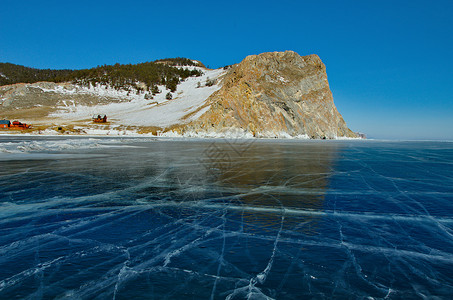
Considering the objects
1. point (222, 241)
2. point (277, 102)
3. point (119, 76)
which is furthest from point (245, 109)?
point (119, 76)

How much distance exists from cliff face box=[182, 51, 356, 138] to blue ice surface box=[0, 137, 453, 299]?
59.9 metres

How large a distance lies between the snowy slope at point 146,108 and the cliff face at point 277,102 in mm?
14625

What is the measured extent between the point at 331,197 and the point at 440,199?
440 cm

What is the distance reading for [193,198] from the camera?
33.6 feet

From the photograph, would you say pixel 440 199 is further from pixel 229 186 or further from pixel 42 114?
pixel 42 114

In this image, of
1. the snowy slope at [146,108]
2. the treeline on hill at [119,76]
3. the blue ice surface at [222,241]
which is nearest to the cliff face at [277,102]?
the snowy slope at [146,108]

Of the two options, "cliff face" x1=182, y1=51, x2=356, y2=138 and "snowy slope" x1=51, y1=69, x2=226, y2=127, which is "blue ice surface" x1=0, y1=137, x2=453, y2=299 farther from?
"snowy slope" x1=51, y1=69, x2=226, y2=127

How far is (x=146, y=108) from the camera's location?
112250 millimetres

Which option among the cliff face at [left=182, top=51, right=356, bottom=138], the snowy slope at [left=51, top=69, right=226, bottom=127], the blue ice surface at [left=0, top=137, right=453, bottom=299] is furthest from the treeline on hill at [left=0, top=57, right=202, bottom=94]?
the blue ice surface at [left=0, top=137, right=453, bottom=299]

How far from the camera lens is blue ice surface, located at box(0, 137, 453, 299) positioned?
4.39 m

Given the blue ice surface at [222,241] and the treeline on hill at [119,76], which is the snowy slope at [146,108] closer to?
the treeline on hill at [119,76]

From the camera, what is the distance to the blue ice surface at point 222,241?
14.4 ft

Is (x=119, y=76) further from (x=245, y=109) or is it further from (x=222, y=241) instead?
(x=222, y=241)

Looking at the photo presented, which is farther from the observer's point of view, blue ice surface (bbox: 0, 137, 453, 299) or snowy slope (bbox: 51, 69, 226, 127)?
snowy slope (bbox: 51, 69, 226, 127)
